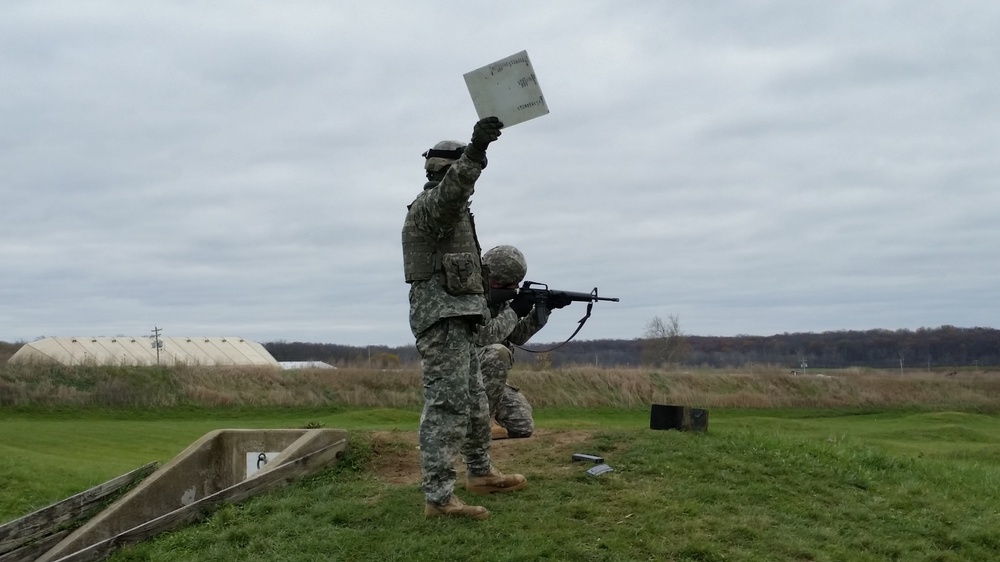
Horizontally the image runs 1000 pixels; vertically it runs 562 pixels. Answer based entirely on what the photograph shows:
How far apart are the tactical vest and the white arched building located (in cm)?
3205

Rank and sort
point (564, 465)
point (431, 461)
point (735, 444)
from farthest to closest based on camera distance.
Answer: point (735, 444)
point (564, 465)
point (431, 461)

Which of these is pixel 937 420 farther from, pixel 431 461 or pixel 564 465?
pixel 431 461

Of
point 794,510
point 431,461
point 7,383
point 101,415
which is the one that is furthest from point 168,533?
point 7,383

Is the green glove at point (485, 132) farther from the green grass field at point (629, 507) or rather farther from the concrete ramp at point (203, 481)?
the concrete ramp at point (203, 481)

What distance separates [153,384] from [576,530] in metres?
21.6

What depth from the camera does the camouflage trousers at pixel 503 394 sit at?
880cm

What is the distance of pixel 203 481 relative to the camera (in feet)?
28.0

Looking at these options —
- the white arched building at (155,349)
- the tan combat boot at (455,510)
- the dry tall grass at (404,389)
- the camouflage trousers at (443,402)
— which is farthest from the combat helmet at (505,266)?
the white arched building at (155,349)

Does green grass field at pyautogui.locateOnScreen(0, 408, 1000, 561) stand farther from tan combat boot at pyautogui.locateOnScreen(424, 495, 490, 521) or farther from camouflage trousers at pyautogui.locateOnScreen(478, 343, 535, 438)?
camouflage trousers at pyautogui.locateOnScreen(478, 343, 535, 438)

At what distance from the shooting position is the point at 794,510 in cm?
673

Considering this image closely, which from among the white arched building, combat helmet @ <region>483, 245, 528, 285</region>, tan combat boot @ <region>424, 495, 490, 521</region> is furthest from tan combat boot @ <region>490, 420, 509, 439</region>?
the white arched building

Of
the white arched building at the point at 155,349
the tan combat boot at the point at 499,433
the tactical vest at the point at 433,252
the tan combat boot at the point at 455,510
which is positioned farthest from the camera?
Answer: the white arched building at the point at 155,349

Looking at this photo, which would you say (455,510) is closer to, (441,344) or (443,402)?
(443,402)

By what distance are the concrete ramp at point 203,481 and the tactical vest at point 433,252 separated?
2396 mm
